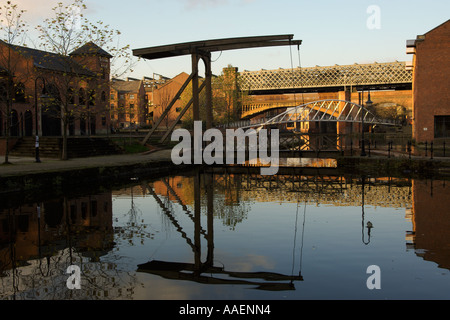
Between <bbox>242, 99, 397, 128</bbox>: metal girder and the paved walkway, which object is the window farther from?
the paved walkway

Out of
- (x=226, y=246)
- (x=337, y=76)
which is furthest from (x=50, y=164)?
(x=337, y=76)

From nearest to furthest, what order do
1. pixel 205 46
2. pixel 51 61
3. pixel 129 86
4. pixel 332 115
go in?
pixel 205 46
pixel 51 61
pixel 332 115
pixel 129 86

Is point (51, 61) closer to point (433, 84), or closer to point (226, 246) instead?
point (226, 246)

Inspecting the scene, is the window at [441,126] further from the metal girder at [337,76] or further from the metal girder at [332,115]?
the metal girder at [337,76]

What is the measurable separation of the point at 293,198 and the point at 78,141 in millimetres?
18921

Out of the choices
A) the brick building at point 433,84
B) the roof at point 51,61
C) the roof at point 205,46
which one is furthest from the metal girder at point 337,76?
the roof at point 205,46

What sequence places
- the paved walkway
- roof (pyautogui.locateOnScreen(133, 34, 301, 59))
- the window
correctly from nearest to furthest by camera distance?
the paved walkway, roof (pyautogui.locateOnScreen(133, 34, 301, 59)), the window

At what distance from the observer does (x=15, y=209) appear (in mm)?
12086

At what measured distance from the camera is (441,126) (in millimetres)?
38969

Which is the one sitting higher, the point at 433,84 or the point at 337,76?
the point at 337,76

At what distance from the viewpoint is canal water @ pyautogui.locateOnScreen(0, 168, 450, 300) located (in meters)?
6.00

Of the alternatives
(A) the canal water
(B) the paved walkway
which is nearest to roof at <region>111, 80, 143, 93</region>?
(B) the paved walkway

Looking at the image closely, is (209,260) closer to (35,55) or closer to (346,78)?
(35,55)

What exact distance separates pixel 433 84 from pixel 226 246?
37.7m
